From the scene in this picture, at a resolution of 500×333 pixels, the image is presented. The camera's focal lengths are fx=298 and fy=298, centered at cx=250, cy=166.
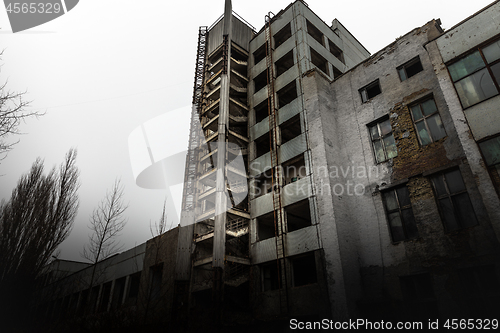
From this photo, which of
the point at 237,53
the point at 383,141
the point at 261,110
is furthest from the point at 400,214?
the point at 237,53

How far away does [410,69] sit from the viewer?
53.6 feet

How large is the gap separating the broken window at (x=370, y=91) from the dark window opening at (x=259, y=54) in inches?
493

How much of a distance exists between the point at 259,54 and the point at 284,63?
380 centimetres

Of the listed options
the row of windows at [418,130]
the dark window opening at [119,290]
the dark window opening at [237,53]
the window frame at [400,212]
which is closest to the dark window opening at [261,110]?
the dark window opening at [237,53]

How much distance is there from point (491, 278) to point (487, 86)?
692cm

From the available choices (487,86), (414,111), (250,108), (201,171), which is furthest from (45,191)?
(487,86)

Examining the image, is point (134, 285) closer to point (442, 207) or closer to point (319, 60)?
point (442, 207)

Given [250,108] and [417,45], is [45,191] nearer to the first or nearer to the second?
[250,108]

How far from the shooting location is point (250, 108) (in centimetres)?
2498

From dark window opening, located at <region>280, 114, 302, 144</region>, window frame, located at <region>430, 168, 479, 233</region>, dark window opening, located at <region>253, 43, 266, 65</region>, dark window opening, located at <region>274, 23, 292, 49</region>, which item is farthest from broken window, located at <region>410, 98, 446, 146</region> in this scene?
dark window opening, located at <region>253, 43, 266, 65</region>

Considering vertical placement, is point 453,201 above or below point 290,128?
below

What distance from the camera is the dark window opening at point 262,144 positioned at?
22.7 m

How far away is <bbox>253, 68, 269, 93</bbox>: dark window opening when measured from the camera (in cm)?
2588

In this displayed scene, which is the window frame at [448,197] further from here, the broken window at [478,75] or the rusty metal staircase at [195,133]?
the rusty metal staircase at [195,133]
